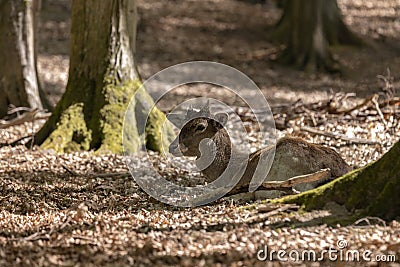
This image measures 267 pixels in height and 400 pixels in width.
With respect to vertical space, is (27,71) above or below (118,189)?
above

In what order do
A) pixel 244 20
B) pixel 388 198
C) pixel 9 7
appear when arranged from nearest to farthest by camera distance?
1. pixel 388 198
2. pixel 9 7
3. pixel 244 20

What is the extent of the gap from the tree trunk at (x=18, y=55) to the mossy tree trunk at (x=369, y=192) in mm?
5560

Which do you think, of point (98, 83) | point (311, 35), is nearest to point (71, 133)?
point (98, 83)

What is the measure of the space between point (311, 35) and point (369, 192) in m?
11.3

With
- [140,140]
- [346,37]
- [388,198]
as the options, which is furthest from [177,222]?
[346,37]

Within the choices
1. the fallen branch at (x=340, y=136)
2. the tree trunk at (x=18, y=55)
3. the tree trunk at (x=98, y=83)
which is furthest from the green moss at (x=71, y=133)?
the fallen branch at (x=340, y=136)

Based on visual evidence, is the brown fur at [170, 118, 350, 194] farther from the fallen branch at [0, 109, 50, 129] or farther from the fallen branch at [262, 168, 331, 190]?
the fallen branch at [0, 109, 50, 129]

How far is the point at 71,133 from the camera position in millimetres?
8414

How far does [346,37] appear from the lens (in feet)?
56.6

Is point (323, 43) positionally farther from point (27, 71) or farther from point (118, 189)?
point (118, 189)

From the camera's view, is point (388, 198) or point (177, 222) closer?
point (388, 198)

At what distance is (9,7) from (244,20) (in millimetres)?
11136

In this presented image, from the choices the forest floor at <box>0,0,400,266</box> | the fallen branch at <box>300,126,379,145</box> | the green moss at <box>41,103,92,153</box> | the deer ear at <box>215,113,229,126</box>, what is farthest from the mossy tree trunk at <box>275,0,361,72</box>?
the deer ear at <box>215,113,229,126</box>

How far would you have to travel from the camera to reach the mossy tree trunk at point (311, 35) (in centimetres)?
1617
